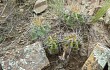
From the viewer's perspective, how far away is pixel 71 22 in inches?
91.0

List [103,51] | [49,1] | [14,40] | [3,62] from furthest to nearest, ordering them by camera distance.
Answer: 1. [49,1]
2. [14,40]
3. [3,62]
4. [103,51]

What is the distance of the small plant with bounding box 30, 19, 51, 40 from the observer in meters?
2.24

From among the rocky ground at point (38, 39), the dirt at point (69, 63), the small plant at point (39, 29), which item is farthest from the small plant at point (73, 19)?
the dirt at point (69, 63)

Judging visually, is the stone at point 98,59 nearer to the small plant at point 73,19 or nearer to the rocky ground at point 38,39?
the rocky ground at point 38,39

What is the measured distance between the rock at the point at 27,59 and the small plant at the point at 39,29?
0.32 ft

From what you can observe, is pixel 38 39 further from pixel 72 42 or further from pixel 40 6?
pixel 40 6

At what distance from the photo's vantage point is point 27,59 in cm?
213

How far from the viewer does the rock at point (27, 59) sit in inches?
82.2

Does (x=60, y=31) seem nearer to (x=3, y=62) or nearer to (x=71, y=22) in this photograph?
(x=71, y=22)

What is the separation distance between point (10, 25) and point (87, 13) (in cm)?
72

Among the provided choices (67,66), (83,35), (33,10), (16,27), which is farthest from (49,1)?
(67,66)

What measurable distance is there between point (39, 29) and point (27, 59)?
0.88ft

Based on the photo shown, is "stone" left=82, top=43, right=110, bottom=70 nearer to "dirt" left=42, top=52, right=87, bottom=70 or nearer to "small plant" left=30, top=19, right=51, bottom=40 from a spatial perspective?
"dirt" left=42, top=52, right=87, bottom=70

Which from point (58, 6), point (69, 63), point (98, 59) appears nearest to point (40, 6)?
point (58, 6)
